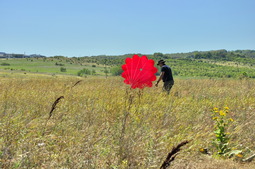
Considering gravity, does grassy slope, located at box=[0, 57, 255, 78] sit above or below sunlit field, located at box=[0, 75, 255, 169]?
above

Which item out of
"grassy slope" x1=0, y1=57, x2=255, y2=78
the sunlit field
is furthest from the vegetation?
the sunlit field

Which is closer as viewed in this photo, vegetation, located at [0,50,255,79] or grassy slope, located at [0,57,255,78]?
vegetation, located at [0,50,255,79]

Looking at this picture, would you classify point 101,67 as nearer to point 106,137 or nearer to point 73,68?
point 73,68

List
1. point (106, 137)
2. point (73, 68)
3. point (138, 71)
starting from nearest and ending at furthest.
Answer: point (106, 137) < point (138, 71) < point (73, 68)

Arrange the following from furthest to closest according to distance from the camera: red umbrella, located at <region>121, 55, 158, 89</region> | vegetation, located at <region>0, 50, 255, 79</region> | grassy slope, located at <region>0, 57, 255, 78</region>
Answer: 1. grassy slope, located at <region>0, 57, 255, 78</region>
2. vegetation, located at <region>0, 50, 255, 79</region>
3. red umbrella, located at <region>121, 55, 158, 89</region>

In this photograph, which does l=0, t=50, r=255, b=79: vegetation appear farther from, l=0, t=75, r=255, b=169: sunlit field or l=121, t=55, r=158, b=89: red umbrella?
l=121, t=55, r=158, b=89: red umbrella

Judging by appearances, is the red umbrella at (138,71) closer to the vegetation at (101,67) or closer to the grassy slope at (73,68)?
the vegetation at (101,67)

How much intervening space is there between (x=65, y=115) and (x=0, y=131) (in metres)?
1.46

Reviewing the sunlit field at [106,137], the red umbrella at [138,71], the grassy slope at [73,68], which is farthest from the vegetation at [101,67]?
the red umbrella at [138,71]

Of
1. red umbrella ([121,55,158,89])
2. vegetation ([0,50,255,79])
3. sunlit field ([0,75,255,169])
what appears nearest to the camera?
sunlit field ([0,75,255,169])

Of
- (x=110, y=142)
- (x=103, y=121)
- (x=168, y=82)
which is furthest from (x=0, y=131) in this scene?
(x=168, y=82)

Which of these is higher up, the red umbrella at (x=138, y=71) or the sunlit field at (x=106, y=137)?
the red umbrella at (x=138, y=71)

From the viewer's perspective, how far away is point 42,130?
3.14m

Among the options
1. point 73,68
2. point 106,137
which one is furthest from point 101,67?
point 106,137
